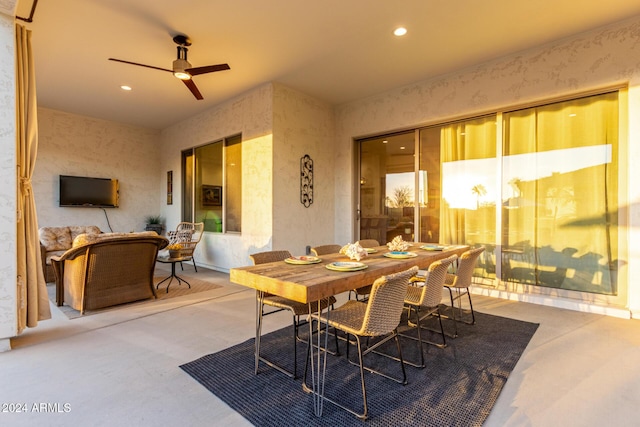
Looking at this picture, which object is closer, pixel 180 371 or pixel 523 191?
pixel 180 371

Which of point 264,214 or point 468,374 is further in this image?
point 264,214

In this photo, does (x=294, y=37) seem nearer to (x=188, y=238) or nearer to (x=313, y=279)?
(x=313, y=279)

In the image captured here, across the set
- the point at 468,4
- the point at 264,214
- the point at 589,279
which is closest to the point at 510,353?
the point at 589,279

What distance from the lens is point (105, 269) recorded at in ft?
11.2

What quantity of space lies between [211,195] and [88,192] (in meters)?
2.77

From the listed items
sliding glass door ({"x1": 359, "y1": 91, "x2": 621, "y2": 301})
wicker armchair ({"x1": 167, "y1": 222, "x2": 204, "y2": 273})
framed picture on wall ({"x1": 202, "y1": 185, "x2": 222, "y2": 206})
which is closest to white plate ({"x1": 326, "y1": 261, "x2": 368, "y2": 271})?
sliding glass door ({"x1": 359, "y1": 91, "x2": 621, "y2": 301})

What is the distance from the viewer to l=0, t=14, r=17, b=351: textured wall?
244 cm


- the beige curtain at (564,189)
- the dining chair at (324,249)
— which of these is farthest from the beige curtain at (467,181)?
the dining chair at (324,249)

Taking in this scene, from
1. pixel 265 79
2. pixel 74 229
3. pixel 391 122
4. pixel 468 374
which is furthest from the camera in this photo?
pixel 74 229

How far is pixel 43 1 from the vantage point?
9.56 feet

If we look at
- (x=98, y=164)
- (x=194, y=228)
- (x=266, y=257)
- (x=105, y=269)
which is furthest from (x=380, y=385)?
(x=98, y=164)

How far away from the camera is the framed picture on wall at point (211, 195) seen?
6.14 metres

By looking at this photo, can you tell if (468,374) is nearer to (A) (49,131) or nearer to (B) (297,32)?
(B) (297,32)

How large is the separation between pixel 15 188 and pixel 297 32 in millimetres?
3013
